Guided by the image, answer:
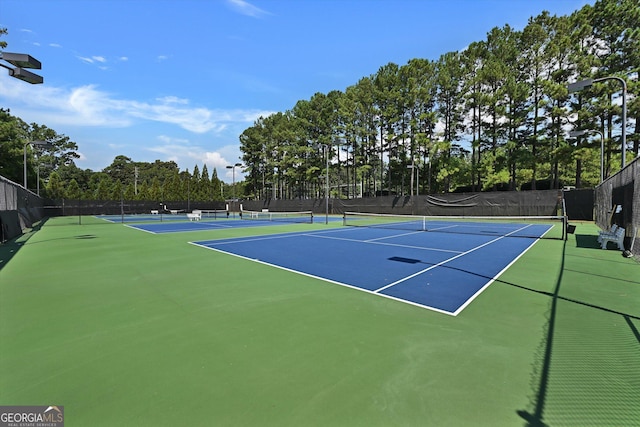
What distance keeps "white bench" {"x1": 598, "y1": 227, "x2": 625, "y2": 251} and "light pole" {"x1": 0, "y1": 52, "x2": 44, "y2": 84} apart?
53.2ft

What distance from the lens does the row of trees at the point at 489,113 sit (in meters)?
25.5

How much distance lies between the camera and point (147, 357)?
3172 mm

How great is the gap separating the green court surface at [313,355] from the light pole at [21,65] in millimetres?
4517

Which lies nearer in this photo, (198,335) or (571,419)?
(571,419)

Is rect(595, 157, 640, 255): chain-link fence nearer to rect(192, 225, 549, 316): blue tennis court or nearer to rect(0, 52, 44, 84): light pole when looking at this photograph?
rect(192, 225, 549, 316): blue tennis court

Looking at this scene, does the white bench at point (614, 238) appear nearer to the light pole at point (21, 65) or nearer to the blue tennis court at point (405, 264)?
the blue tennis court at point (405, 264)

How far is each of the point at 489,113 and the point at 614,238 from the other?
28.1 metres

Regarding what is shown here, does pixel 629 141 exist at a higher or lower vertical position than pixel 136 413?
higher

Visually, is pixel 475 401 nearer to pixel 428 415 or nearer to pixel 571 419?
pixel 428 415

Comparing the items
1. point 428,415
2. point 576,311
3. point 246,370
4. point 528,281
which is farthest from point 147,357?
point 528,281

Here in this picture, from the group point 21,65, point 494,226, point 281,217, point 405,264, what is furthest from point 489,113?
point 21,65

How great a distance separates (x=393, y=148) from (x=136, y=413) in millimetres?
43774

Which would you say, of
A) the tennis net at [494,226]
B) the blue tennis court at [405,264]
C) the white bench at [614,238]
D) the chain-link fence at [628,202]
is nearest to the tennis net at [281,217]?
the tennis net at [494,226]

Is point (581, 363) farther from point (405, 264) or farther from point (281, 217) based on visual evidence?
point (281, 217)
